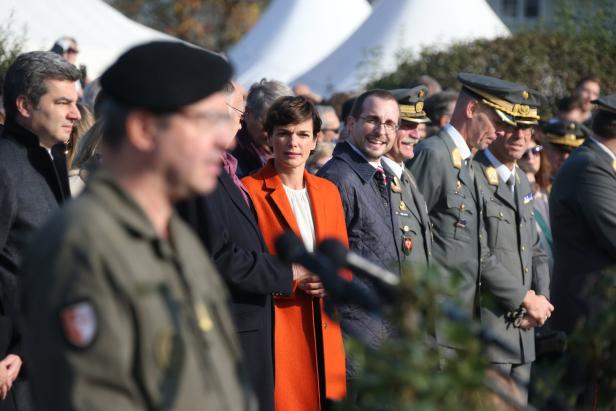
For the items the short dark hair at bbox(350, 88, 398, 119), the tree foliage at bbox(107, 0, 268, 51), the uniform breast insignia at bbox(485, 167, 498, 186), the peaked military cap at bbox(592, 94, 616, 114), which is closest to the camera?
the short dark hair at bbox(350, 88, 398, 119)

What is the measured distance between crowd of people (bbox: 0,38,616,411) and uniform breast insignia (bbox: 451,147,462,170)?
0.02 m

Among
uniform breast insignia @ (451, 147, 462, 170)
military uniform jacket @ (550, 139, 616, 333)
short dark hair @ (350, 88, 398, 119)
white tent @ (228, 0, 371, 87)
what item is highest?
short dark hair @ (350, 88, 398, 119)

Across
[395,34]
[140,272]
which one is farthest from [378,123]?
[395,34]

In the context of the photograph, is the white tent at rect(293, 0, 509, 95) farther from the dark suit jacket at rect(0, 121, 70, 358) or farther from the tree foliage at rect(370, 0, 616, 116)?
the dark suit jacket at rect(0, 121, 70, 358)

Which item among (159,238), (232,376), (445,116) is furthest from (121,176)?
(445,116)

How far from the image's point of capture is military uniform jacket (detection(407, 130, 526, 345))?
680 cm

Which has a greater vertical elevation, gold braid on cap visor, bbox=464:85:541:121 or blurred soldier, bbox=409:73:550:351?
gold braid on cap visor, bbox=464:85:541:121

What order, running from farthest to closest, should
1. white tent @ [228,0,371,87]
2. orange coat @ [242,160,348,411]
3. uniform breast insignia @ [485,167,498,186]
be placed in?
1. white tent @ [228,0,371,87]
2. uniform breast insignia @ [485,167,498,186]
3. orange coat @ [242,160,348,411]

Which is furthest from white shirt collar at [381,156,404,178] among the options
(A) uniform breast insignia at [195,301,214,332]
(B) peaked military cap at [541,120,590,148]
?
(A) uniform breast insignia at [195,301,214,332]

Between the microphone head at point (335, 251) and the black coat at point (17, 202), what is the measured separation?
91.1 inches

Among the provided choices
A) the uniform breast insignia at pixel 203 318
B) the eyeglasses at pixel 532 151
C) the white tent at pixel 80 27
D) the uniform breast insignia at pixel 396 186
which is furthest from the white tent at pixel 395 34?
the uniform breast insignia at pixel 203 318

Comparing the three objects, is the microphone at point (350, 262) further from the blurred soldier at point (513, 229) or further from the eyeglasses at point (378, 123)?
the blurred soldier at point (513, 229)

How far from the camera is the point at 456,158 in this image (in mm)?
6918

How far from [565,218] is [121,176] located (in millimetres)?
5213
